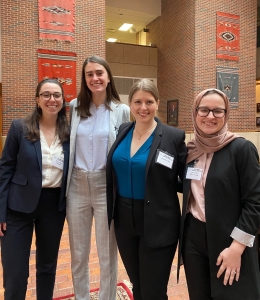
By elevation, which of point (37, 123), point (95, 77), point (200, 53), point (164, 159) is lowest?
point (164, 159)

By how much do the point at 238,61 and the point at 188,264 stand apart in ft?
38.4

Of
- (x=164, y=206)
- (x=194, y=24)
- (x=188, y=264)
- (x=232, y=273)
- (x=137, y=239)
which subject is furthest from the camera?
(x=194, y=24)

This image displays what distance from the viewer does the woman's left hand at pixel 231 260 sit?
1377mm

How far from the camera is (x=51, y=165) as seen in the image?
1.95 meters

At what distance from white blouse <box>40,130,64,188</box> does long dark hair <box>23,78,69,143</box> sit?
7 centimetres

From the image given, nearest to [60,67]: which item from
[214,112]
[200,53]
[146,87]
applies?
[200,53]

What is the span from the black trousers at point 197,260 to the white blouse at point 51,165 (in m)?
0.94

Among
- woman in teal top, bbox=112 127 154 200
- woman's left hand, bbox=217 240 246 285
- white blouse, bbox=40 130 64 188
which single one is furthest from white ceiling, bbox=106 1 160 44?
woman's left hand, bbox=217 240 246 285

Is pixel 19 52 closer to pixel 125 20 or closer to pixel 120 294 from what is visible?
pixel 125 20

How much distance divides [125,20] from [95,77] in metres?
13.2

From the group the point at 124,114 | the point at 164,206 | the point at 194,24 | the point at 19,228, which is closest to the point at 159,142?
the point at 164,206

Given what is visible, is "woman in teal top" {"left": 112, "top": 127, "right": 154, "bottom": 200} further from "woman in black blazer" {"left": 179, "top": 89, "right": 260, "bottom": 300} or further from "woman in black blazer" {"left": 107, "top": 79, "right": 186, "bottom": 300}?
"woman in black blazer" {"left": 179, "top": 89, "right": 260, "bottom": 300}

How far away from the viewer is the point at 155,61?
1402 cm

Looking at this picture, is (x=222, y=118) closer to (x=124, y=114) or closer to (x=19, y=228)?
(x=124, y=114)
